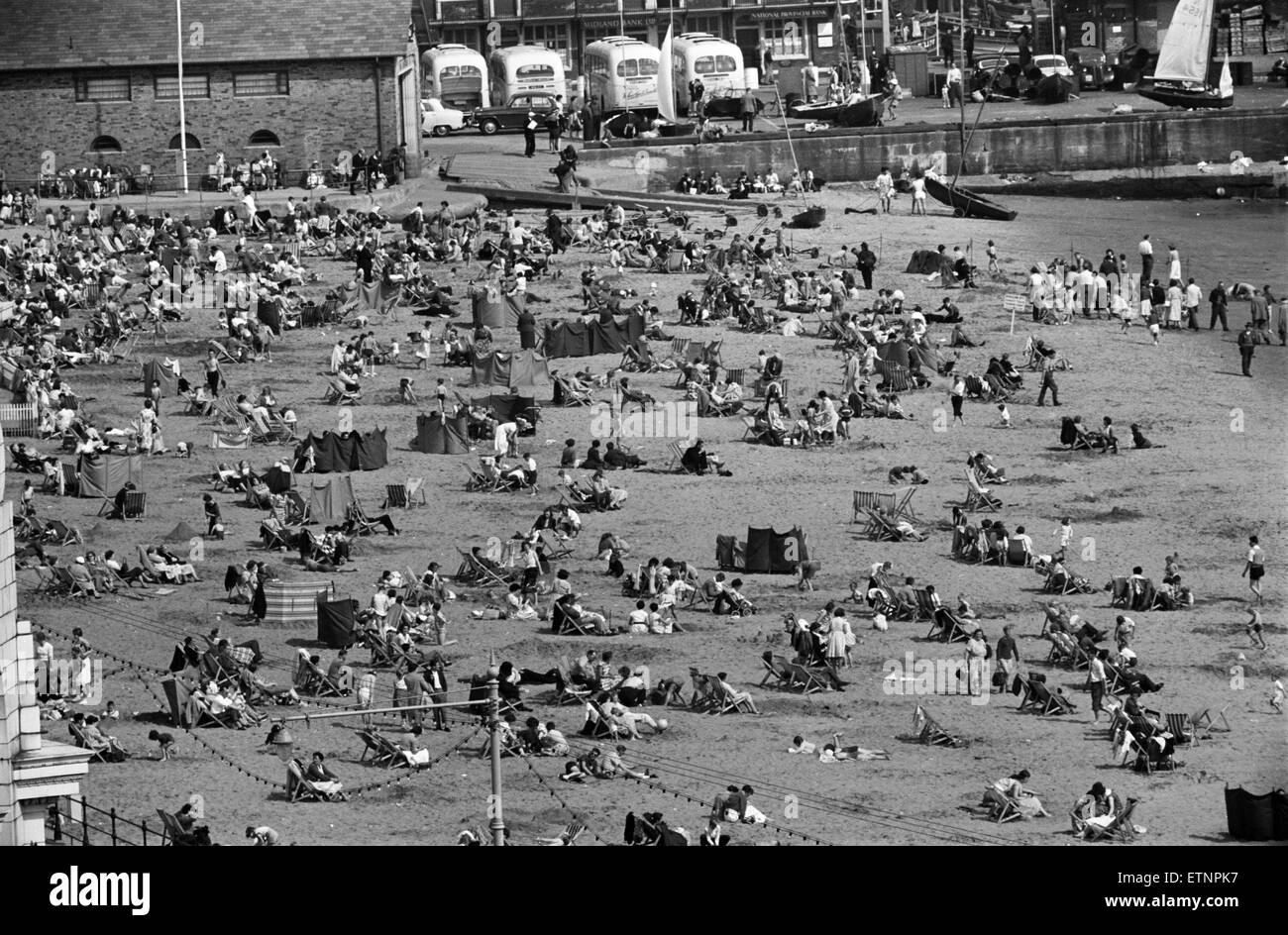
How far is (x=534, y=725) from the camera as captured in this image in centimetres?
Result: 3117

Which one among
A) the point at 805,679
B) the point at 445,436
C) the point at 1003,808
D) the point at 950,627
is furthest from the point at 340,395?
the point at 1003,808

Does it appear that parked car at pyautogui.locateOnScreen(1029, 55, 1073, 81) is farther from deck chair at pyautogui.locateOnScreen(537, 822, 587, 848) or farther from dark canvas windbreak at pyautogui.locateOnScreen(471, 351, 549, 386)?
deck chair at pyautogui.locateOnScreen(537, 822, 587, 848)

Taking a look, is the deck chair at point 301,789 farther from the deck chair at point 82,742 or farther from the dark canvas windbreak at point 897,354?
the dark canvas windbreak at point 897,354

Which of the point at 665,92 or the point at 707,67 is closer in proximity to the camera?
the point at 665,92

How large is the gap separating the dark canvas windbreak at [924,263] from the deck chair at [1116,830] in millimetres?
29190

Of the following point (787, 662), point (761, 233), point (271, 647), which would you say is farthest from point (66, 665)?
point (761, 233)

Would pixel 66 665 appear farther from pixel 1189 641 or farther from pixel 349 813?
pixel 1189 641

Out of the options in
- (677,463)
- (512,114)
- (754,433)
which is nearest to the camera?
(677,463)

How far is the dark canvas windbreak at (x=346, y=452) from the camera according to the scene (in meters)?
43.3

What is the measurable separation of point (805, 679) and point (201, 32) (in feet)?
123

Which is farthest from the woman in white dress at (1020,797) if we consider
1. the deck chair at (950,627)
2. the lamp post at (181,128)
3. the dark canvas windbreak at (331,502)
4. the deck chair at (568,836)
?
the lamp post at (181,128)

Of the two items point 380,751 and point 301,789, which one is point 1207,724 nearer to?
point 380,751

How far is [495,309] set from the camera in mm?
52062
